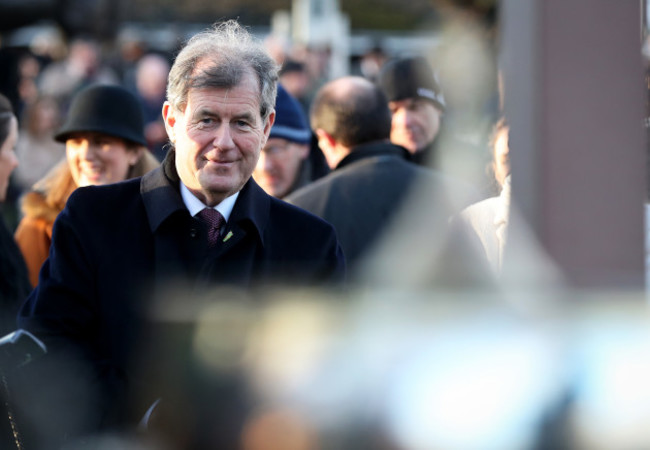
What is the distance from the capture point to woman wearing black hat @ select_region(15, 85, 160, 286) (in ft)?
13.2

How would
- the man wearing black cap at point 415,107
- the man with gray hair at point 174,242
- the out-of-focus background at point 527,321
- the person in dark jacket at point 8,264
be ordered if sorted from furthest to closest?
the man wearing black cap at point 415,107, the person in dark jacket at point 8,264, the man with gray hair at point 174,242, the out-of-focus background at point 527,321

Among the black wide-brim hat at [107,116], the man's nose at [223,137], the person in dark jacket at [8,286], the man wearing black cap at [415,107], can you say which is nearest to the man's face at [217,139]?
the man's nose at [223,137]

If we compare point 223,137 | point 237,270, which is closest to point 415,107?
point 223,137

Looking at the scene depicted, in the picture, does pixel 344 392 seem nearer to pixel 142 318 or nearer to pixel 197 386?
pixel 197 386

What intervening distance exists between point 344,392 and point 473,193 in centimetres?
229

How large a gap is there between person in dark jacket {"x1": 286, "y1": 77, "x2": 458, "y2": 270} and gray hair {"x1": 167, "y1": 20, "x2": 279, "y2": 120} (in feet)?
3.84

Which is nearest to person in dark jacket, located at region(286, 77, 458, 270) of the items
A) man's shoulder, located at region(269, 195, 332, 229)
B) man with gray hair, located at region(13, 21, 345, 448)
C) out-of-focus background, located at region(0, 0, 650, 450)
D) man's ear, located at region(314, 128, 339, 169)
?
man's ear, located at region(314, 128, 339, 169)

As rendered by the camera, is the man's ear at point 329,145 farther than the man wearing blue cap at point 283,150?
No

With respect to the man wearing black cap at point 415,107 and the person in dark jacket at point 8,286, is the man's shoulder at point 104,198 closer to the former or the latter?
the person in dark jacket at point 8,286

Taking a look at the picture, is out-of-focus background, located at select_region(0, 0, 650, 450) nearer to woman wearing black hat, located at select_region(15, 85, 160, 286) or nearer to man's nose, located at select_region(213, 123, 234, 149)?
man's nose, located at select_region(213, 123, 234, 149)

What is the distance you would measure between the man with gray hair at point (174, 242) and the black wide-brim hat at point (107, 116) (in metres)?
1.40

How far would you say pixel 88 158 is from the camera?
410 cm

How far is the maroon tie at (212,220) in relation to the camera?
8.57 ft

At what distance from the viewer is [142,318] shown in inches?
97.7
